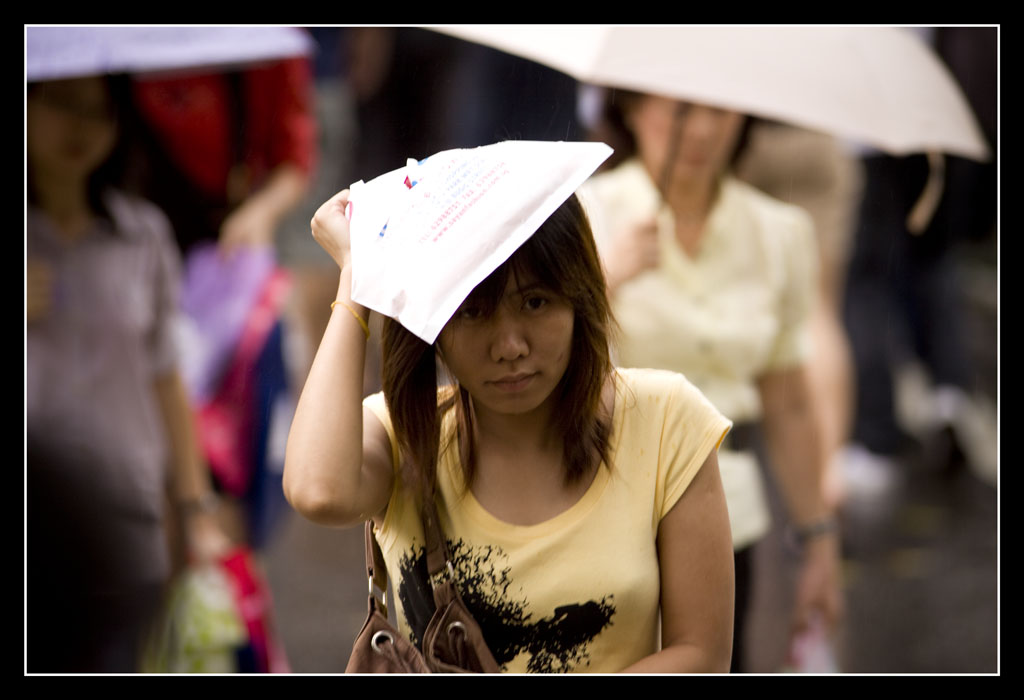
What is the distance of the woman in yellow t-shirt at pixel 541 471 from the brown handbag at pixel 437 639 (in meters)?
0.03

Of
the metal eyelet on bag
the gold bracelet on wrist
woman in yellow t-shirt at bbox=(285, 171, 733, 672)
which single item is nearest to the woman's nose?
woman in yellow t-shirt at bbox=(285, 171, 733, 672)

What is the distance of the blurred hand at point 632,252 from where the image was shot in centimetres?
288

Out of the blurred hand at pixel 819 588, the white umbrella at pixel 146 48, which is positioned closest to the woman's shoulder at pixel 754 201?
the blurred hand at pixel 819 588

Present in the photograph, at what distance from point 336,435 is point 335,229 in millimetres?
324

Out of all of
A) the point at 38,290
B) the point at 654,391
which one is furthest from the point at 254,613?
the point at 654,391

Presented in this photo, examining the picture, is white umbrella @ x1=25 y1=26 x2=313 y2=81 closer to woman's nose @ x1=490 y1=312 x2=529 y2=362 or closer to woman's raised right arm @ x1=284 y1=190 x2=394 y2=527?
woman's raised right arm @ x1=284 y1=190 x2=394 y2=527

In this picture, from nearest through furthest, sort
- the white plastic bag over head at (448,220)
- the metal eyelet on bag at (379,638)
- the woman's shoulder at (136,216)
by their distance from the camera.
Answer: the white plastic bag over head at (448,220), the metal eyelet on bag at (379,638), the woman's shoulder at (136,216)

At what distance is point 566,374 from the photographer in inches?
66.7

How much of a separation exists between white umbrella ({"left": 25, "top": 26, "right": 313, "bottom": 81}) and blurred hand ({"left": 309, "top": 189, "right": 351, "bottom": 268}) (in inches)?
42.7

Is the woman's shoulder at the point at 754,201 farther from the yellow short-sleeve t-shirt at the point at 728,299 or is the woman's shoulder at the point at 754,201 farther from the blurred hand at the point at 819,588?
the blurred hand at the point at 819,588

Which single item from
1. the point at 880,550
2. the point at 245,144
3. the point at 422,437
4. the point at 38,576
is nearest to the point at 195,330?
the point at 245,144

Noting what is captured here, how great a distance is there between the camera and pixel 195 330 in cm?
310

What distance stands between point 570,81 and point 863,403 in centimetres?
150
